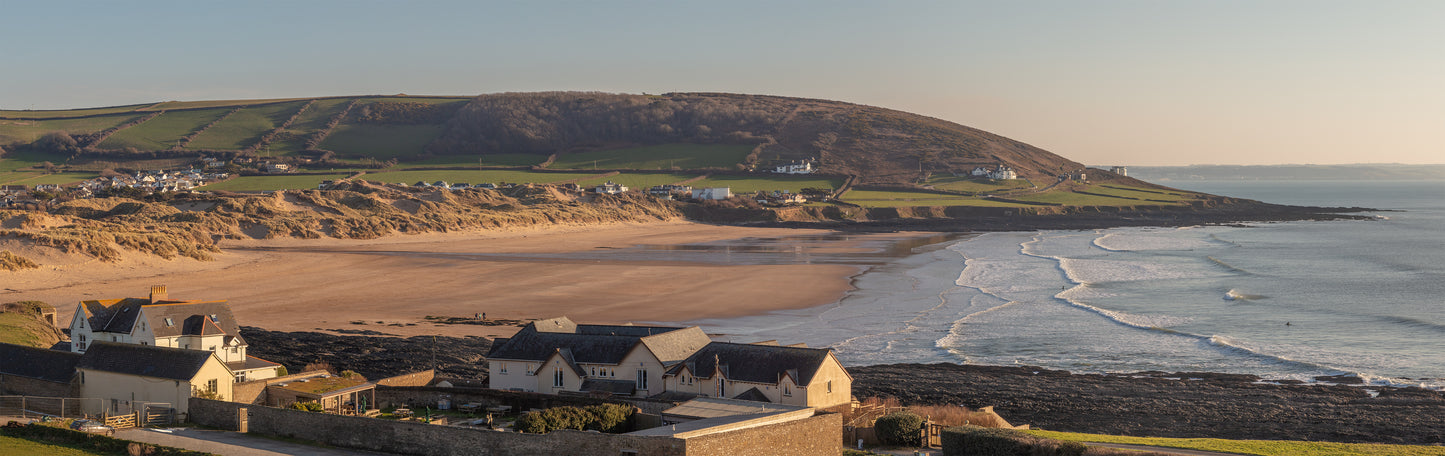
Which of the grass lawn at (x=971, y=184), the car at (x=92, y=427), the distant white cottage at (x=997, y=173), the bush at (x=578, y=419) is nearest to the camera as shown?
the bush at (x=578, y=419)

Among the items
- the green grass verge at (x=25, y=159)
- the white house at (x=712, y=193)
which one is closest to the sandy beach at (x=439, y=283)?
the white house at (x=712, y=193)

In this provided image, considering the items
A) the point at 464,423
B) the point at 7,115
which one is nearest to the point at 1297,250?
the point at 464,423

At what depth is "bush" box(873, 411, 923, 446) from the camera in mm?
25250

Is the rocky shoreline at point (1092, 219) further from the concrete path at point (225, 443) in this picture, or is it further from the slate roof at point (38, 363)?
the concrete path at point (225, 443)

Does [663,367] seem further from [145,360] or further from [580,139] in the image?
[580,139]

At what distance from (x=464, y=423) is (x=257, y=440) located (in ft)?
14.6

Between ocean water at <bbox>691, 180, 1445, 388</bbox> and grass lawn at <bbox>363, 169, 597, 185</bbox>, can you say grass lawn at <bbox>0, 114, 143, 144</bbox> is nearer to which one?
grass lawn at <bbox>363, 169, 597, 185</bbox>

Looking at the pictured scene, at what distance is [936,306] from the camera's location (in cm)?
5253

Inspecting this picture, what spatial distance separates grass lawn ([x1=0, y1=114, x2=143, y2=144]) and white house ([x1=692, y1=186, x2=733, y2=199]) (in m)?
114

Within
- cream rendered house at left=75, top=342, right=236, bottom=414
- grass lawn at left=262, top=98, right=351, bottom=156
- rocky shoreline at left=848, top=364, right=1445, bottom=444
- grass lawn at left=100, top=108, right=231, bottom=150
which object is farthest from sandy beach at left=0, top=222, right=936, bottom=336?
grass lawn at left=100, top=108, right=231, bottom=150

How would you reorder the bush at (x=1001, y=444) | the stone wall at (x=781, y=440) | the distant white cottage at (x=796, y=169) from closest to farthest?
the stone wall at (x=781, y=440) < the bush at (x=1001, y=444) < the distant white cottage at (x=796, y=169)

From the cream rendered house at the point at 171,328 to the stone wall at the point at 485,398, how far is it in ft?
14.3

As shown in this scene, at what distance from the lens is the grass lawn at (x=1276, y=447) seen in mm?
23406

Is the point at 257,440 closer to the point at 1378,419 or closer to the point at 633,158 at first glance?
the point at 1378,419
